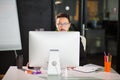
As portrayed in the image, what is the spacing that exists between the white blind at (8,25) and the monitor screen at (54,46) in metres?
2.39

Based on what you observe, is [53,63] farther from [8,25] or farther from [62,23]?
[8,25]

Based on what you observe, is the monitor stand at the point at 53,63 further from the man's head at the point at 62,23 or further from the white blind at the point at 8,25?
the white blind at the point at 8,25

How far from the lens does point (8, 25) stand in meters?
4.48

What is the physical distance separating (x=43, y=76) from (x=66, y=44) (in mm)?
439

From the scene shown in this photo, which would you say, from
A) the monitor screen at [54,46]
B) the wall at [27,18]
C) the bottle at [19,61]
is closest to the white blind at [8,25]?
the wall at [27,18]

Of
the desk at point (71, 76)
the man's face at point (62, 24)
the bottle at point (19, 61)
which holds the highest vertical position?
the man's face at point (62, 24)

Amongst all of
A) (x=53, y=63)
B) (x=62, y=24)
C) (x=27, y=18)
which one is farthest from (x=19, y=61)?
(x=27, y=18)

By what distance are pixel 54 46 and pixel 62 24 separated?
101cm

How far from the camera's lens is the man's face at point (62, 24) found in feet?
10.3

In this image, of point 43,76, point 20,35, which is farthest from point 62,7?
point 43,76

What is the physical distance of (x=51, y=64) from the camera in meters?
2.17

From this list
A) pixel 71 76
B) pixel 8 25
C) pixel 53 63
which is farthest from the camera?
pixel 8 25

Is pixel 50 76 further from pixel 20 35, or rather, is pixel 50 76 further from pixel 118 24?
pixel 118 24

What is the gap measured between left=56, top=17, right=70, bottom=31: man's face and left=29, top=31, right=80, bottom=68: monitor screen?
3.05ft
